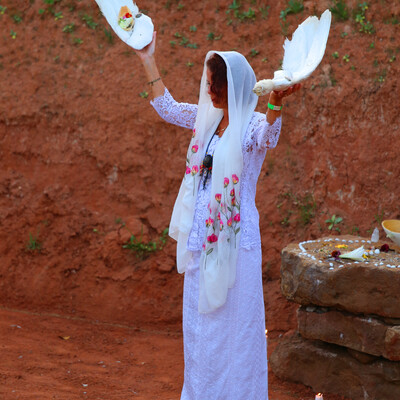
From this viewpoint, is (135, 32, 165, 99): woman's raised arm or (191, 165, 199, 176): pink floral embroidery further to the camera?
(135, 32, 165, 99): woman's raised arm

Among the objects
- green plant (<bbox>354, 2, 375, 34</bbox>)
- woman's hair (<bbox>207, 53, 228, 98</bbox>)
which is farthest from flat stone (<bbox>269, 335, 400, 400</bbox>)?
green plant (<bbox>354, 2, 375, 34</bbox>)

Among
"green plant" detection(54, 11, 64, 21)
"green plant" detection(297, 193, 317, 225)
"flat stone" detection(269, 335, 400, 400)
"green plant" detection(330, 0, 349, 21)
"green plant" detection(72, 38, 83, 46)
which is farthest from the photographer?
"green plant" detection(54, 11, 64, 21)

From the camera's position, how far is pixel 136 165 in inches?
258

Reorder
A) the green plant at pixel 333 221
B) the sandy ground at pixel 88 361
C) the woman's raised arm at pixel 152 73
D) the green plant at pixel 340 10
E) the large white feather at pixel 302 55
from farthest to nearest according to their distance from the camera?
the green plant at pixel 340 10
the green plant at pixel 333 221
the sandy ground at pixel 88 361
the woman's raised arm at pixel 152 73
the large white feather at pixel 302 55

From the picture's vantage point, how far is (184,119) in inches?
141

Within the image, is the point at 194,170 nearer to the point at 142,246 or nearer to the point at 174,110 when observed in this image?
the point at 174,110

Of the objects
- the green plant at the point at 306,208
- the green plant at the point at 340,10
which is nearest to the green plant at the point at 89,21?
Result: the green plant at the point at 340,10

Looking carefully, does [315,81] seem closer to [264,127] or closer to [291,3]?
[291,3]

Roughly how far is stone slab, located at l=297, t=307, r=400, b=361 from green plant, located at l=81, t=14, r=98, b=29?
4.23 m

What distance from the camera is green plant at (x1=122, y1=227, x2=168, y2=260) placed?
6250 mm

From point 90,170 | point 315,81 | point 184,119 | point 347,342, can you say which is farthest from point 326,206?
point 184,119

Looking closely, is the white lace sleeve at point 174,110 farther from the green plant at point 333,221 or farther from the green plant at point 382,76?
the green plant at point 382,76

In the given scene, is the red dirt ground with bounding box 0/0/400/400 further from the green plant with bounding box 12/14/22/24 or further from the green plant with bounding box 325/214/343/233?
the green plant with bounding box 12/14/22/24

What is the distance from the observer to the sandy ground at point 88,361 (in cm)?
451
